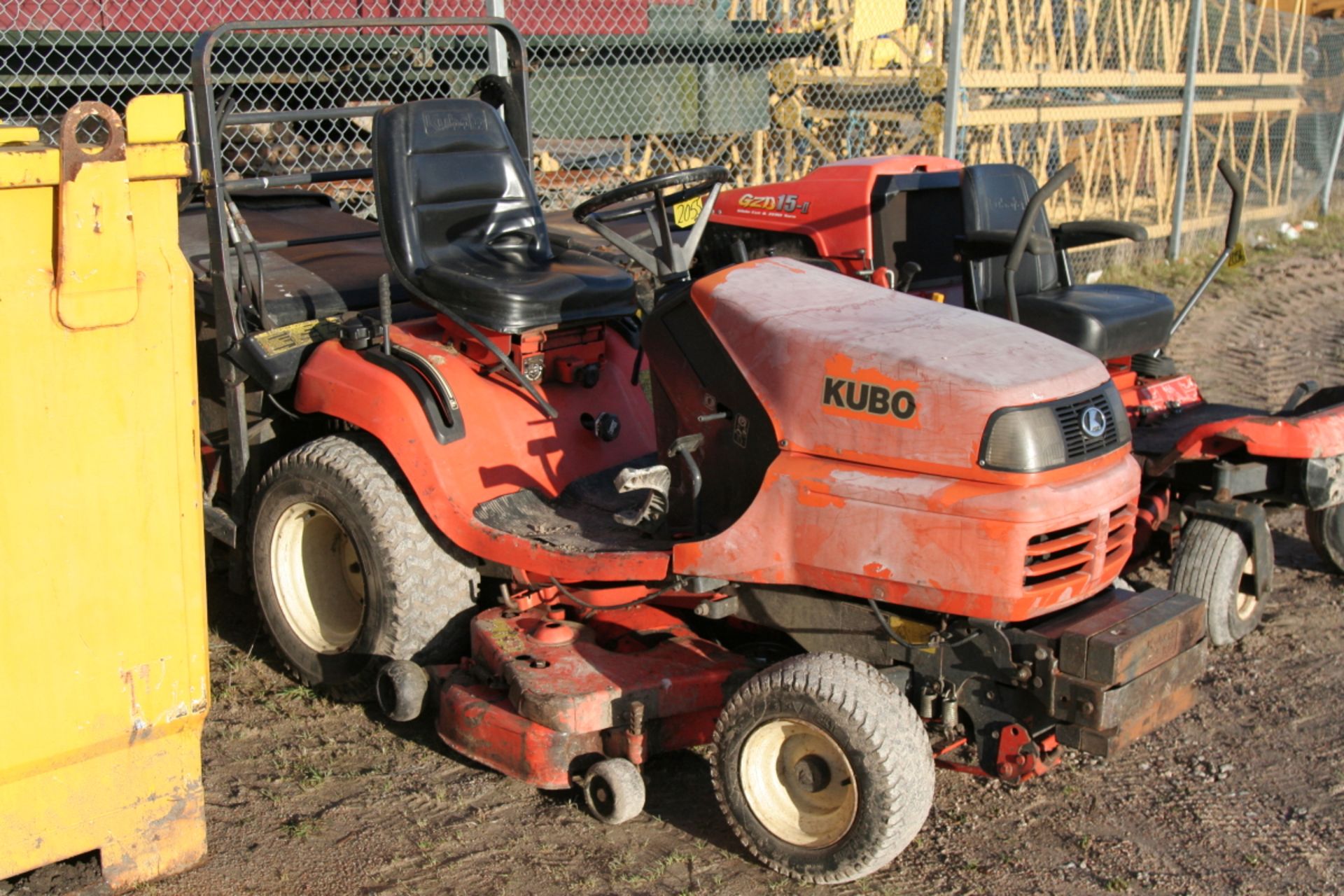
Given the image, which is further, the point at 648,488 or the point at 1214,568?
the point at 1214,568

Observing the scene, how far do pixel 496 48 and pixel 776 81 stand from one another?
494cm

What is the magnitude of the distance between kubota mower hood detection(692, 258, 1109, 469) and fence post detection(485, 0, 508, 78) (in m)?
2.94

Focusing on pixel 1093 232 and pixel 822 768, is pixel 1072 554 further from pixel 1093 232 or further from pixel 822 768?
pixel 1093 232

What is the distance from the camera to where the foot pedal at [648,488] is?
342 cm

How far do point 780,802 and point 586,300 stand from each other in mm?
1691

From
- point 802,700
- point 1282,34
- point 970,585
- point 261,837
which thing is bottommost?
point 261,837

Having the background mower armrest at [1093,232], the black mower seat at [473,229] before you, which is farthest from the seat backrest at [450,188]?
the background mower armrest at [1093,232]

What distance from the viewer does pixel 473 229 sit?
445cm

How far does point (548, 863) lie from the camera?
3328 millimetres

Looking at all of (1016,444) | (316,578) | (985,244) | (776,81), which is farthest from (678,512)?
(776,81)

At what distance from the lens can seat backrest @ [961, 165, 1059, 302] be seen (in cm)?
557

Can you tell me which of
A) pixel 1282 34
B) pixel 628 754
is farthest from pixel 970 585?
pixel 1282 34

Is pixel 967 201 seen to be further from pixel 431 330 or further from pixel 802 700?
pixel 802 700

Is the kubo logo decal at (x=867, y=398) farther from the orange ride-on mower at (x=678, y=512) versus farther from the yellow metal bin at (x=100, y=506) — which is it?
the yellow metal bin at (x=100, y=506)
